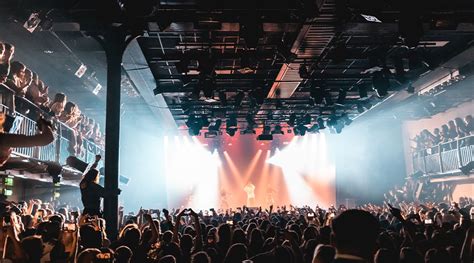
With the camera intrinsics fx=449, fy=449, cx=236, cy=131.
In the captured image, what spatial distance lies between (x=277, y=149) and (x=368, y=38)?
844 inches

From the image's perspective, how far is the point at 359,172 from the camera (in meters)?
28.8

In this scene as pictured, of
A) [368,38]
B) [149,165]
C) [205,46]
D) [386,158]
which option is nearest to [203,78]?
[205,46]

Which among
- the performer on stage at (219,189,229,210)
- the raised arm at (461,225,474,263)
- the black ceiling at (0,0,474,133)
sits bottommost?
the raised arm at (461,225,474,263)

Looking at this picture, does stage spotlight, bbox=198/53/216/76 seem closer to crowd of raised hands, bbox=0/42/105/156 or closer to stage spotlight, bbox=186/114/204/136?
crowd of raised hands, bbox=0/42/105/156

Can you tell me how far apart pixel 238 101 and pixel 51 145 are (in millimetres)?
6398

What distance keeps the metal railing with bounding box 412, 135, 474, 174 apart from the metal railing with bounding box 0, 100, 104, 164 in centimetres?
1590

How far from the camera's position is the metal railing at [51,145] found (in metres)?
10.3

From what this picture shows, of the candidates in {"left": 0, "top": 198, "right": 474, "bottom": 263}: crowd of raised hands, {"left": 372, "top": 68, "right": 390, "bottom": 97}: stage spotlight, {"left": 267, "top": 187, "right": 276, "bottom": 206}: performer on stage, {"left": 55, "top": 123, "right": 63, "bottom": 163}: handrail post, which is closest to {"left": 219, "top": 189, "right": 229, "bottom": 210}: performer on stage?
{"left": 267, "top": 187, "right": 276, "bottom": 206}: performer on stage

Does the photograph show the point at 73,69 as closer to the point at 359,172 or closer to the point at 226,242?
the point at 226,242

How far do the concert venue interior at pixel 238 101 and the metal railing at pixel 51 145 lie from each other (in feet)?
0.23

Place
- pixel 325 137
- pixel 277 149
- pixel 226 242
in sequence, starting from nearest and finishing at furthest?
pixel 226 242, pixel 325 137, pixel 277 149

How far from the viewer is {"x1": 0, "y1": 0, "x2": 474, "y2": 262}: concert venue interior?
893 cm

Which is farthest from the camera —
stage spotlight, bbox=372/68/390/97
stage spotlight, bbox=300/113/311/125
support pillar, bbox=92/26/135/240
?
stage spotlight, bbox=300/113/311/125

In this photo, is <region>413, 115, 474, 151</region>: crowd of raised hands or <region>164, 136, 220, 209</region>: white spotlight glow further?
<region>164, 136, 220, 209</region>: white spotlight glow
